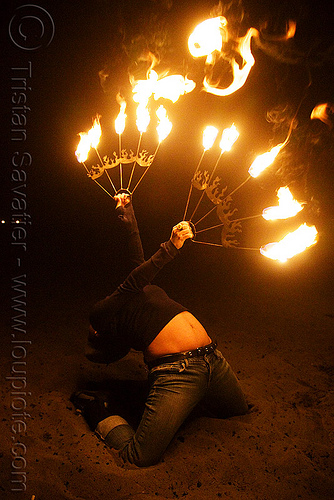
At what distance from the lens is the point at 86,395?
301 cm

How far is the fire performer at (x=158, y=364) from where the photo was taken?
244 cm

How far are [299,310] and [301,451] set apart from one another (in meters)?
3.11

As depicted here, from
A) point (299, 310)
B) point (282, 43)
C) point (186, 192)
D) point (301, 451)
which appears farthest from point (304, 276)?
point (301, 451)

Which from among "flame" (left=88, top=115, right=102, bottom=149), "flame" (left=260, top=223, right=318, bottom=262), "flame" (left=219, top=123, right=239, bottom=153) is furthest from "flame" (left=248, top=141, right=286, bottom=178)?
"flame" (left=88, top=115, right=102, bottom=149)

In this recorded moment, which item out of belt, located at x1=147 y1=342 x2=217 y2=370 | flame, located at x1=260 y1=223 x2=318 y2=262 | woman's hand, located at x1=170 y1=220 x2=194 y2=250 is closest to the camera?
belt, located at x1=147 y1=342 x2=217 y2=370

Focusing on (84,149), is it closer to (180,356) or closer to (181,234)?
(181,234)

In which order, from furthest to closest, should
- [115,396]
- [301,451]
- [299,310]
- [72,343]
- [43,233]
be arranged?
[43,233] → [299,310] → [72,343] → [115,396] → [301,451]

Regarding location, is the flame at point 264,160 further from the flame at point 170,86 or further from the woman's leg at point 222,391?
the woman's leg at point 222,391

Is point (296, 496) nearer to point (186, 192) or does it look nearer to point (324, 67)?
point (324, 67)

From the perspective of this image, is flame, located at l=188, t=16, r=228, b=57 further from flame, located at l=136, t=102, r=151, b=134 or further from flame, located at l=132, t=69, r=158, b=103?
flame, located at l=136, t=102, r=151, b=134

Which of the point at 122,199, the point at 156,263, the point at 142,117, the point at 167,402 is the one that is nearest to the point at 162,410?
the point at 167,402

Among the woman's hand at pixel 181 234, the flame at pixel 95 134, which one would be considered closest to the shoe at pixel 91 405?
the woman's hand at pixel 181 234

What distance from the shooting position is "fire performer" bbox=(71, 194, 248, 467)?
8.02ft

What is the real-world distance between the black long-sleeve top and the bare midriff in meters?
0.04
